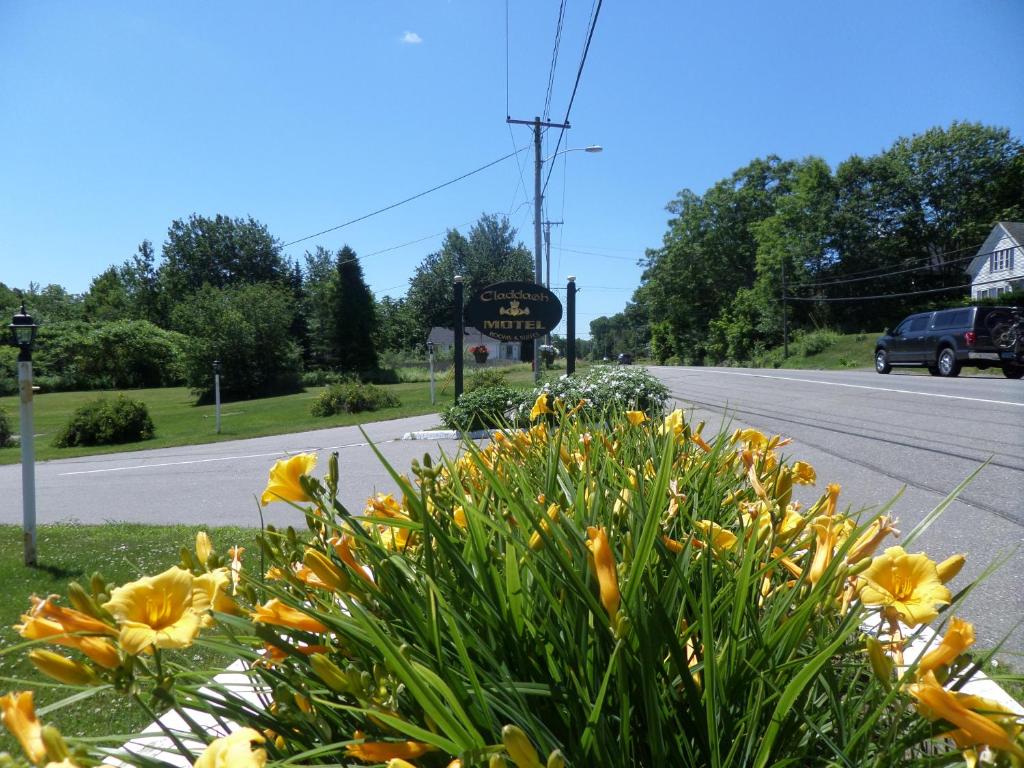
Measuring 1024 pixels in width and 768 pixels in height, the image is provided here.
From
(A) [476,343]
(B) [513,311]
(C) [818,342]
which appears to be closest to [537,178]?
(B) [513,311]

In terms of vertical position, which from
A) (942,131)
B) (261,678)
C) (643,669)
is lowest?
Result: (261,678)

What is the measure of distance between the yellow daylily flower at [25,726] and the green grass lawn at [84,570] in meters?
2.15

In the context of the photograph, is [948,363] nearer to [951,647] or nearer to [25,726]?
[951,647]

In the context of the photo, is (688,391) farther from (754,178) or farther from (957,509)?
(754,178)

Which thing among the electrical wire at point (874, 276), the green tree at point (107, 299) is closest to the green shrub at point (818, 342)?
the electrical wire at point (874, 276)

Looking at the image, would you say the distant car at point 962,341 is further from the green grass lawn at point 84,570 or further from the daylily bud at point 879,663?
the daylily bud at point 879,663

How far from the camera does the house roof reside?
139ft

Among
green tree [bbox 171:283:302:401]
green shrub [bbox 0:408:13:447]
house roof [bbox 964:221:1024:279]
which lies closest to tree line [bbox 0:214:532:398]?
green tree [bbox 171:283:302:401]

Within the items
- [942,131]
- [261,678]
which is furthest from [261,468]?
[942,131]

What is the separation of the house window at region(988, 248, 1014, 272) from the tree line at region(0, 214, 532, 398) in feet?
129

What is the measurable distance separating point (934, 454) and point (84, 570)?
28.5 feet

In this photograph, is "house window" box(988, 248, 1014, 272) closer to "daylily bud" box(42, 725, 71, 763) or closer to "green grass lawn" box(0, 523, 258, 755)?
"green grass lawn" box(0, 523, 258, 755)

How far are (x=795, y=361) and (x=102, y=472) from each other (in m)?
40.8

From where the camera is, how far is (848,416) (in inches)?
450
